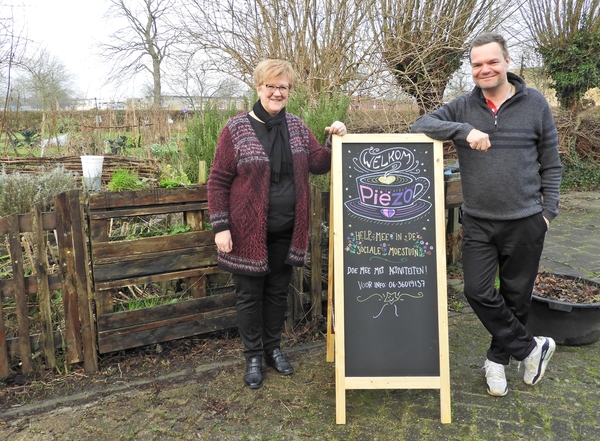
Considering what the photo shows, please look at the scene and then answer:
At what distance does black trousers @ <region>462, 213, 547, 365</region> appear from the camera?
2.90 metres

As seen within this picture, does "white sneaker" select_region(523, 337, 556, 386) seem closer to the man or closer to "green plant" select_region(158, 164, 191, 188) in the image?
the man

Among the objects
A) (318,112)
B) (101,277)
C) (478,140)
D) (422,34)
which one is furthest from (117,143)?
(478,140)

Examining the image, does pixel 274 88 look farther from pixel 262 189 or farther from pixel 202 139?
pixel 202 139

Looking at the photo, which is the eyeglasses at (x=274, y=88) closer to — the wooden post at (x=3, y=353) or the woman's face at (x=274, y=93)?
the woman's face at (x=274, y=93)

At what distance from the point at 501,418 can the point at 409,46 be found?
5788 millimetres

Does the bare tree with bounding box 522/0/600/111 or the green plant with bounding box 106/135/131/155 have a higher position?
the bare tree with bounding box 522/0/600/111

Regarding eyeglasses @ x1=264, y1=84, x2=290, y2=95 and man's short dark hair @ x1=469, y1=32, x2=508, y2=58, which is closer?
man's short dark hair @ x1=469, y1=32, x2=508, y2=58

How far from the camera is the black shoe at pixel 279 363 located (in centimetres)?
334

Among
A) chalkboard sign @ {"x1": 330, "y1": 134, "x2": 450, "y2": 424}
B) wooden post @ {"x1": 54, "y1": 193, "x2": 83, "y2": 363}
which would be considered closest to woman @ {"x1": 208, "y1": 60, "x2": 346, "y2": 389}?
chalkboard sign @ {"x1": 330, "y1": 134, "x2": 450, "y2": 424}

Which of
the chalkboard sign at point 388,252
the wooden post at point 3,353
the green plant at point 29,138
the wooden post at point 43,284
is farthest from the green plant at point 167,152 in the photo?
the green plant at point 29,138

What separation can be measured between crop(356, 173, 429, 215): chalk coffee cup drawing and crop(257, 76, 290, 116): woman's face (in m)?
0.67

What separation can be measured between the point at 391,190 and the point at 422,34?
5.32 metres

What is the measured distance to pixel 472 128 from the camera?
8.95ft

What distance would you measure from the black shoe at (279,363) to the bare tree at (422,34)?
450 cm
